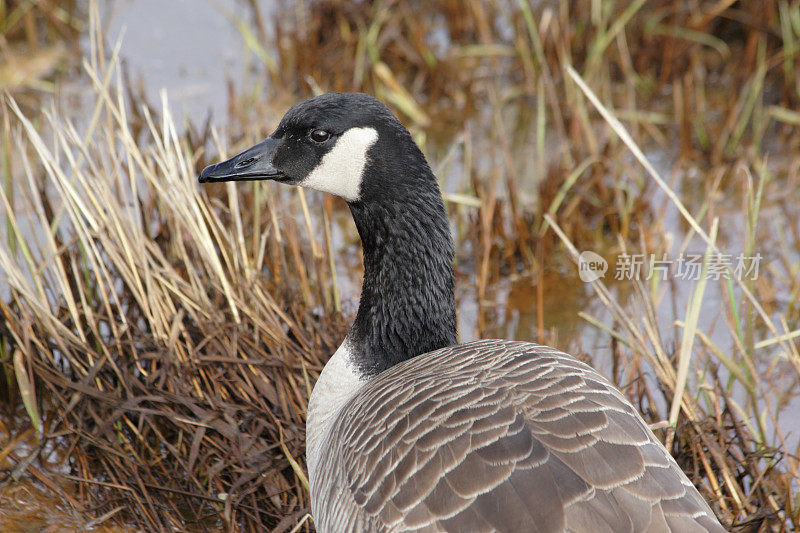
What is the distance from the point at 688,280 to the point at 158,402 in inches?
106

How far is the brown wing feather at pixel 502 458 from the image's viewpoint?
1.98 metres

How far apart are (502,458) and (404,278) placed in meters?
0.88

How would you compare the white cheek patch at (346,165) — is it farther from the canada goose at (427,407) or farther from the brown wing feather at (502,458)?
the brown wing feather at (502,458)

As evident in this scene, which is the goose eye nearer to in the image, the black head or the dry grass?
the black head

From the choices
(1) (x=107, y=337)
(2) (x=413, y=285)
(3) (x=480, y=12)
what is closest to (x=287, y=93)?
(3) (x=480, y=12)

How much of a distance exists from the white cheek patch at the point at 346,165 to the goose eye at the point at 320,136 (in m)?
0.04

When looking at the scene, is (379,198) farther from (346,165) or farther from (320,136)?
(320,136)

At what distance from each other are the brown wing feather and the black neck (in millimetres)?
320

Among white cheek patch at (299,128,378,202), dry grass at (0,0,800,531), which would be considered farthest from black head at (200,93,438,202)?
dry grass at (0,0,800,531)

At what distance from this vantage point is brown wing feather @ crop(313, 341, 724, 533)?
1978 millimetres

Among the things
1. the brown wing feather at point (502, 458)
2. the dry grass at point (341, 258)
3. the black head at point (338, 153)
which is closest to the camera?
the brown wing feather at point (502, 458)

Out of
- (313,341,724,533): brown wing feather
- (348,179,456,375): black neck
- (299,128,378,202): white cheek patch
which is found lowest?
(313,341,724,533): brown wing feather

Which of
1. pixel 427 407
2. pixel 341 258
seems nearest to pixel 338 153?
pixel 427 407

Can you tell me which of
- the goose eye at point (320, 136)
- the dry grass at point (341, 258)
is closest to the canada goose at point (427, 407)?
the goose eye at point (320, 136)
